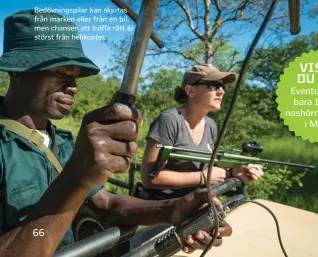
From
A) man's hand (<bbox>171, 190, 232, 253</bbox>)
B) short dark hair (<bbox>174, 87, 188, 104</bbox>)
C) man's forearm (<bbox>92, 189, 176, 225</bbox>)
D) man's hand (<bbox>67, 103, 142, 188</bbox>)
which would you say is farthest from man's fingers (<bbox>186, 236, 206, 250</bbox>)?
short dark hair (<bbox>174, 87, 188, 104</bbox>)

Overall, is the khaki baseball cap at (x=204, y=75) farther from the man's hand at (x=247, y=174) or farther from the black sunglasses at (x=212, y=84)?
the man's hand at (x=247, y=174)

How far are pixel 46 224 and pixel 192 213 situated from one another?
2.85 ft

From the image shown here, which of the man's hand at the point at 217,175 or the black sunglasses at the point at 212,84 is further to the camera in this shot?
the black sunglasses at the point at 212,84

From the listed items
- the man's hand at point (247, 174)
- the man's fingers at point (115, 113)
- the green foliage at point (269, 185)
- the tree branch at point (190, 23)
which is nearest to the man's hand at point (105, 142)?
the man's fingers at point (115, 113)

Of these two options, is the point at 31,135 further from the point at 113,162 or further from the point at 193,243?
the point at 193,243

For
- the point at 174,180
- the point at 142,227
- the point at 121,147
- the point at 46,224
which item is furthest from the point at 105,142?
the point at 174,180

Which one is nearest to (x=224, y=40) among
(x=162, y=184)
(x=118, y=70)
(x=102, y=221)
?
(x=118, y=70)

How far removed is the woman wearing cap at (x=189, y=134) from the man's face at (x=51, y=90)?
1.31m

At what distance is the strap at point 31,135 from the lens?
1.45 metres

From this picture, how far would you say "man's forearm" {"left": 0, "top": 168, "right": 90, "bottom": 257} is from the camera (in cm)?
98

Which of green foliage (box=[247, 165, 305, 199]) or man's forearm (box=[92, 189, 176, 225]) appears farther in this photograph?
green foliage (box=[247, 165, 305, 199])

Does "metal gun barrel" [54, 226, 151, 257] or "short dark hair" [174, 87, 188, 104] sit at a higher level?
"short dark hair" [174, 87, 188, 104]

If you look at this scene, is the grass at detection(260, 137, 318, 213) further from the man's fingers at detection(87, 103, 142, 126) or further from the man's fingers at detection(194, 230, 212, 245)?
the man's fingers at detection(87, 103, 142, 126)

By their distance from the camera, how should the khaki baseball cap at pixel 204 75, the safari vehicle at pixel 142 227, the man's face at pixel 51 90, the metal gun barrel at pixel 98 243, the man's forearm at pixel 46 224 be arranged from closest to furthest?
1. the safari vehicle at pixel 142 227
2. the man's forearm at pixel 46 224
3. the metal gun barrel at pixel 98 243
4. the man's face at pixel 51 90
5. the khaki baseball cap at pixel 204 75
